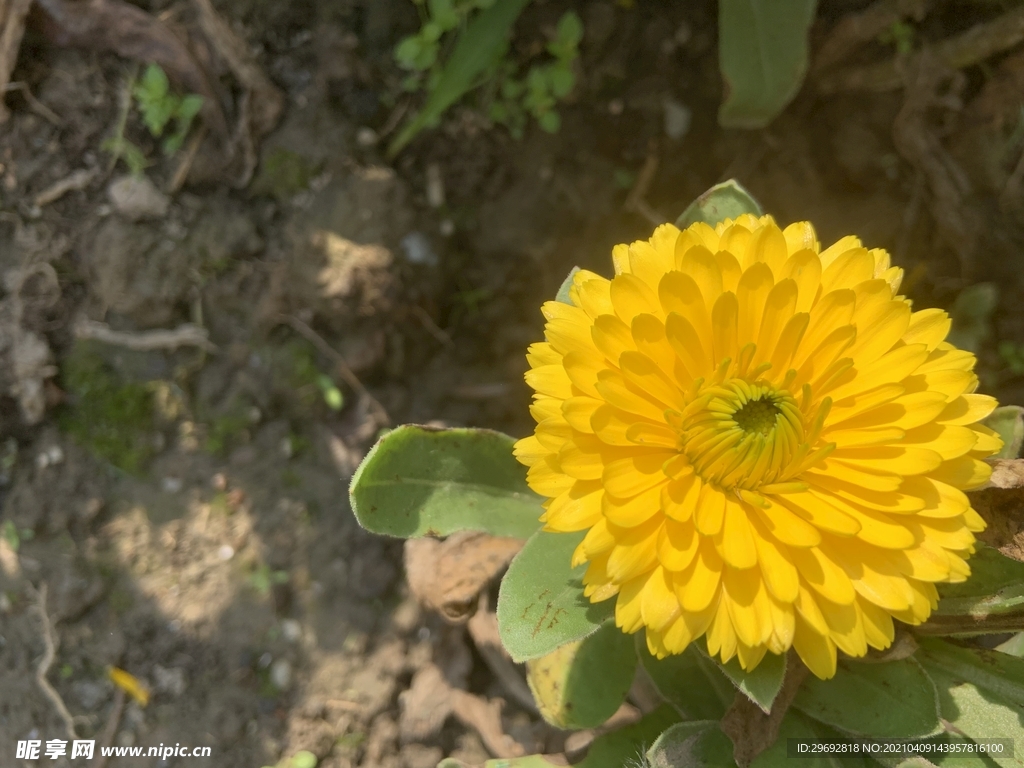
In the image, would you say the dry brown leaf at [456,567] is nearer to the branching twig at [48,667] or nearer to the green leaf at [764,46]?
the branching twig at [48,667]

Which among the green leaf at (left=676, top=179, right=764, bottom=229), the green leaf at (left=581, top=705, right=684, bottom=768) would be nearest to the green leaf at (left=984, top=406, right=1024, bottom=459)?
the green leaf at (left=676, top=179, right=764, bottom=229)

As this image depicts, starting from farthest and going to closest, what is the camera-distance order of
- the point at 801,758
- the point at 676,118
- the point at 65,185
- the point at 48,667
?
the point at 676,118
the point at 65,185
the point at 48,667
the point at 801,758

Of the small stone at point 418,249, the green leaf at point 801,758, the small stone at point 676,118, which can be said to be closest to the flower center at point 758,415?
the green leaf at point 801,758

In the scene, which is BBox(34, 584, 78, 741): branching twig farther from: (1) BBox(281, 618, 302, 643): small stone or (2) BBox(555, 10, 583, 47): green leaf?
(2) BBox(555, 10, 583, 47): green leaf

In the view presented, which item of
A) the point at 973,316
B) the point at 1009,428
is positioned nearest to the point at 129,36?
the point at 1009,428

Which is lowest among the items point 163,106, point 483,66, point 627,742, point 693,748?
point 627,742

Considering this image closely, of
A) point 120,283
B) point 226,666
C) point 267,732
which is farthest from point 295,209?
point 267,732

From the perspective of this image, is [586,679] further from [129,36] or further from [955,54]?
[129,36]
